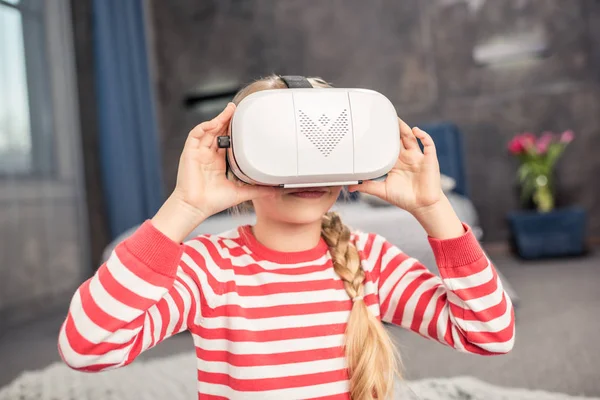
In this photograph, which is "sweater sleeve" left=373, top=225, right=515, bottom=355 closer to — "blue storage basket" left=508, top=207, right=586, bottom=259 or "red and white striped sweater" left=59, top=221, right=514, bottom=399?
"red and white striped sweater" left=59, top=221, right=514, bottom=399

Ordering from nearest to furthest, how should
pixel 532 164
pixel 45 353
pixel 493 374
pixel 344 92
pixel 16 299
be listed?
pixel 344 92, pixel 493 374, pixel 45 353, pixel 16 299, pixel 532 164

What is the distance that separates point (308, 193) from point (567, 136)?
105 inches

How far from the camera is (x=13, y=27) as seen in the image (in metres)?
2.15

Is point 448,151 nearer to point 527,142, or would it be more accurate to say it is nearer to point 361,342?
point 527,142

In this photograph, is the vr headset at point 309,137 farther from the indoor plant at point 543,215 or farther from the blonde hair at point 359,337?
the indoor plant at point 543,215

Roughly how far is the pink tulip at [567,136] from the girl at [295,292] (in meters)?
2.53

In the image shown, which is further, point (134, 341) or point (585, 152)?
point (585, 152)

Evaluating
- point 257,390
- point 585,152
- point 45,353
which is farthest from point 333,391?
point 585,152

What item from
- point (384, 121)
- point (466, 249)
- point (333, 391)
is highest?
point (384, 121)

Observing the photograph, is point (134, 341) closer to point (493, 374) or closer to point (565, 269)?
point (493, 374)

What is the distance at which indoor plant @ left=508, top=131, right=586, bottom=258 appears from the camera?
2689mm

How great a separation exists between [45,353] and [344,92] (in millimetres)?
1536

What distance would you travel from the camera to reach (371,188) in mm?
587

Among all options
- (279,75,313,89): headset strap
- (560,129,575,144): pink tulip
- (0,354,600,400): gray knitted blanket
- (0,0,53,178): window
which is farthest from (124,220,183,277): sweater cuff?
(560,129,575,144): pink tulip
